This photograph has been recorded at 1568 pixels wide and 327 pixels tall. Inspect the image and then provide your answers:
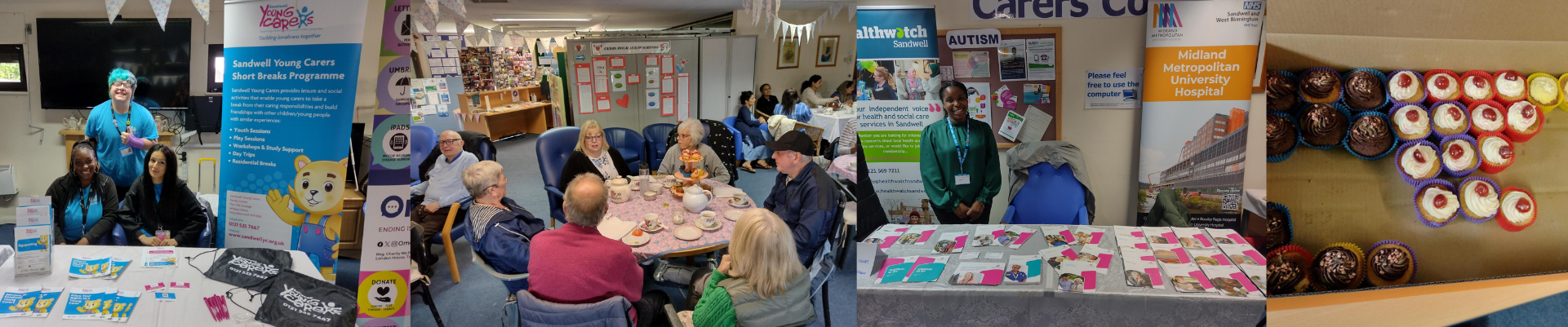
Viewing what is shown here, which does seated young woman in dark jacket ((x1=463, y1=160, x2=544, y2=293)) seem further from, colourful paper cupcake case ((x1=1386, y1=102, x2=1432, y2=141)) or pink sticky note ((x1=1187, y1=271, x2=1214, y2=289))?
colourful paper cupcake case ((x1=1386, y1=102, x2=1432, y2=141))

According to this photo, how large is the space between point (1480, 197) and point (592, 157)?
247cm

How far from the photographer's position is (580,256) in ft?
7.40

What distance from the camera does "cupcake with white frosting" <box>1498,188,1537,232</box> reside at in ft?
5.42

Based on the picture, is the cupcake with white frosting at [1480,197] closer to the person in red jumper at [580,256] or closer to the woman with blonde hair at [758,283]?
the woman with blonde hair at [758,283]

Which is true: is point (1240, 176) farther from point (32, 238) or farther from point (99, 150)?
point (32, 238)

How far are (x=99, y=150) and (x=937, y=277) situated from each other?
3.05 m

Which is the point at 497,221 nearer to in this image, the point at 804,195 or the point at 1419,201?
the point at 804,195

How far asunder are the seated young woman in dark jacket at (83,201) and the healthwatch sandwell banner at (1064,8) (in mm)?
3167

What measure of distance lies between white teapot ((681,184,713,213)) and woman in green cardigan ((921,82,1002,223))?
3.50ft

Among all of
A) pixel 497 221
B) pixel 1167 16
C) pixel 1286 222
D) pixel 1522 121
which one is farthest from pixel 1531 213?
pixel 497 221

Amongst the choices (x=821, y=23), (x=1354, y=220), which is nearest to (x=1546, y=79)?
(x=1354, y=220)

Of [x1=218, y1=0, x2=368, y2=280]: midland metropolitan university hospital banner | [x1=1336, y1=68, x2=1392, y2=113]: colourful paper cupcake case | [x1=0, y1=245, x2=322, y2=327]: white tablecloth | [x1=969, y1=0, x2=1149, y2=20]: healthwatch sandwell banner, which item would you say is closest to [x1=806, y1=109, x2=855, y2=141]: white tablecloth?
[x1=969, y1=0, x2=1149, y2=20]: healthwatch sandwell banner

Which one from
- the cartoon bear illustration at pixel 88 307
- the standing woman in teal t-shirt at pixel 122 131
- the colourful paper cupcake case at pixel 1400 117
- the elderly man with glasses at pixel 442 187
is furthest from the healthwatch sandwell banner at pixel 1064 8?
the cartoon bear illustration at pixel 88 307

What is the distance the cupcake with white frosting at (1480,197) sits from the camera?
5.37ft
